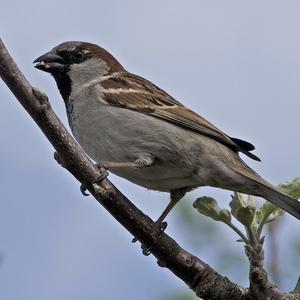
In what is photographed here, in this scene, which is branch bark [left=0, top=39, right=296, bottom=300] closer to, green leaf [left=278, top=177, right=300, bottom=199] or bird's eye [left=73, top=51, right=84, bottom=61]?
green leaf [left=278, top=177, right=300, bottom=199]

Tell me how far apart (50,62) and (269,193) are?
7.11 feet

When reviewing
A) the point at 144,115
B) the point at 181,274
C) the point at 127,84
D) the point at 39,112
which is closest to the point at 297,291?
the point at 181,274

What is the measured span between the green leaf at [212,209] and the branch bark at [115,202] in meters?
0.35

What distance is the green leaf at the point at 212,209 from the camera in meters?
2.64

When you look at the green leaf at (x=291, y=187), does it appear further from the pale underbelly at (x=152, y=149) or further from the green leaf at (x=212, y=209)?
the pale underbelly at (x=152, y=149)

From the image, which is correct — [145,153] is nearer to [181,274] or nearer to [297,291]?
[181,274]

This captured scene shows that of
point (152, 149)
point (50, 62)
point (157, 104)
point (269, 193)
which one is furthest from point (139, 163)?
point (50, 62)

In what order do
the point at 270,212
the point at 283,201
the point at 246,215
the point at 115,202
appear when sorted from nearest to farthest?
1. the point at 246,215
2. the point at 270,212
3. the point at 115,202
4. the point at 283,201

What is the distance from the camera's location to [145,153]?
4195mm

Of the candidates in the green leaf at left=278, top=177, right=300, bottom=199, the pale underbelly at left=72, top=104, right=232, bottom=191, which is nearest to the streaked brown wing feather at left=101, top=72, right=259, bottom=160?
the pale underbelly at left=72, top=104, right=232, bottom=191

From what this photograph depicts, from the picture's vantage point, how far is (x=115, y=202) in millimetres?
2910

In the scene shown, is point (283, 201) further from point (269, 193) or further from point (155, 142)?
point (155, 142)

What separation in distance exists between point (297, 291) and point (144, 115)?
7.87 feet

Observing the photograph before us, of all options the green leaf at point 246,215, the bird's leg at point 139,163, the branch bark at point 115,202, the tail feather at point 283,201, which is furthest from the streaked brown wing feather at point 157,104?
the green leaf at point 246,215
